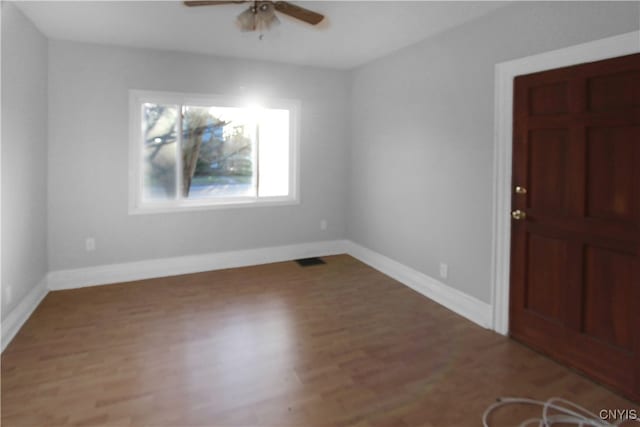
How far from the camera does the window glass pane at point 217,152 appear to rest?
4.42m

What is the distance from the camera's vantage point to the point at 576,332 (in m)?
2.47

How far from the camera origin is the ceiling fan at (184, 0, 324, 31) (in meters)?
2.42

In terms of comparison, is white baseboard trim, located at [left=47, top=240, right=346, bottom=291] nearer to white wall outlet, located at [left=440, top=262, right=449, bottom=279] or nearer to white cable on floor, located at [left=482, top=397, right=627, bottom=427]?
white wall outlet, located at [left=440, top=262, right=449, bottom=279]

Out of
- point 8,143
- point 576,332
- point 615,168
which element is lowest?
point 576,332

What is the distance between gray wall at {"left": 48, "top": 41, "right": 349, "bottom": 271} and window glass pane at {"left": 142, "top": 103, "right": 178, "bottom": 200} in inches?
8.6

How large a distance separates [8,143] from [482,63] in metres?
3.56

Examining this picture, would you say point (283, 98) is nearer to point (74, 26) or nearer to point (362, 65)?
point (362, 65)

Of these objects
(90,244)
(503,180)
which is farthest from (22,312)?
(503,180)

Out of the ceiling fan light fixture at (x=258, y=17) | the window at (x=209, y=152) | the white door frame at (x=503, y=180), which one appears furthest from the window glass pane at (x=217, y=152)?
the white door frame at (x=503, y=180)

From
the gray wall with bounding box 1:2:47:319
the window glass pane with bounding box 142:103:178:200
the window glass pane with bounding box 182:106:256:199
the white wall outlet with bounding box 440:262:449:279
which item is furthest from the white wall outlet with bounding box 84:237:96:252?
the white wall outlet with bounding box 440:262:449:279

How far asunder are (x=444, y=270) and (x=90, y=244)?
11.5 feet

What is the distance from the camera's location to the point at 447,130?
3430 millimetres

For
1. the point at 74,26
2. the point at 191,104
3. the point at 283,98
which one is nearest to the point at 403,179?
the point at 283,98

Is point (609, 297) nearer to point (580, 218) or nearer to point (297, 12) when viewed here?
point (580, 218)
